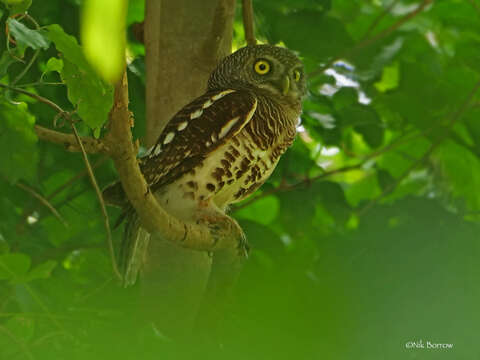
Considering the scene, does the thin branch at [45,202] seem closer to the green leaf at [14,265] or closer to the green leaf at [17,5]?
the green leaf at [14,265]

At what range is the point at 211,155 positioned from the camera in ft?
9.16

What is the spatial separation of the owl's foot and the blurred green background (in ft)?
0.52

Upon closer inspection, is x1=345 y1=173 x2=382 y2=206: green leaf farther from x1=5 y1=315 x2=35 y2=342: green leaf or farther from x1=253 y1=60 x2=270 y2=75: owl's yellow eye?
x1=5 y1=315 x2=35 y2=342: green leaf

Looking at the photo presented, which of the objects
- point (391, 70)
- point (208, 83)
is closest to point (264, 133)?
point (208, 83)

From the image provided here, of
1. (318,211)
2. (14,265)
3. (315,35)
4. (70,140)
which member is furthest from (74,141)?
(318,211)

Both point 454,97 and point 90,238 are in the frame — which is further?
point 454,97

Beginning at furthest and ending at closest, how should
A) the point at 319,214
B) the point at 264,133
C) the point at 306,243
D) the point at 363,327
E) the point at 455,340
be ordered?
1. the point at 319,214
2. the point at 306,243
3. the point at 264,133
4. the point at 455,340
5. the point at 363,327

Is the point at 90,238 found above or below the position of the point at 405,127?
below

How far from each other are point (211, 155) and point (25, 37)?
137 centimetres

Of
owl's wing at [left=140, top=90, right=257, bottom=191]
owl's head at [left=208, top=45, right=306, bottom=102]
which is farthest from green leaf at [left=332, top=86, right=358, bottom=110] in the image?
owl's wing at [left=140, top=90, right=257, bottom=191]

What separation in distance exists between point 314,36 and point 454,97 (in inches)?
33.4

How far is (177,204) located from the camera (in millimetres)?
2893

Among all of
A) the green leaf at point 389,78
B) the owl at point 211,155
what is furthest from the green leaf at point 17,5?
the green leaf at point 389,78

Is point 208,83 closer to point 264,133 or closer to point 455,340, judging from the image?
point 264,133
